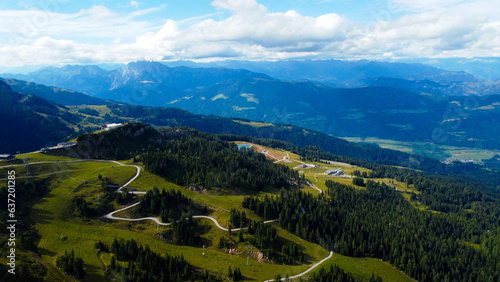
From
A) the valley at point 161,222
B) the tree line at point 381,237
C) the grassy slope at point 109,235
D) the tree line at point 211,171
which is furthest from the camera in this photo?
the tree line at point 211,171

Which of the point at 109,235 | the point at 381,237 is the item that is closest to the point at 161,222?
the point at 109,235

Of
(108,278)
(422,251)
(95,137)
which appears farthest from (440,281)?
(95,137)

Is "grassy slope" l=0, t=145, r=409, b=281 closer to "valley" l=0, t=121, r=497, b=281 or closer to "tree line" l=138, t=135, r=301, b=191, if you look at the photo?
"valley" l=0, t=121, r=497, b=281

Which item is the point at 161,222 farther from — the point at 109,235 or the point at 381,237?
the point at 381,237

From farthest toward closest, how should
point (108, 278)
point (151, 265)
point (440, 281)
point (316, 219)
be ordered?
1. point (316, 219)
2. point (440, 281)
3. point (151, 265)
4. point (108, 278)

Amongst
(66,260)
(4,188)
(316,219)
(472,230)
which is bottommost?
(472,230)

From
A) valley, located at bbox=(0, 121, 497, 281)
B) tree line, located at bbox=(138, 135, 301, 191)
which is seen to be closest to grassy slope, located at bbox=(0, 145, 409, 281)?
valley, located at bbox=(0, 121, 497, 281)

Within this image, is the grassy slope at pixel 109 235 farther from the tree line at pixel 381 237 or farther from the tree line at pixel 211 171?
the tree line at pixel 211 171

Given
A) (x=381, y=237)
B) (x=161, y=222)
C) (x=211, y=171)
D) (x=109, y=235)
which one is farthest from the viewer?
(x=211, y=171)

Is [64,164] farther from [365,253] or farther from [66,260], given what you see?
[365,253]

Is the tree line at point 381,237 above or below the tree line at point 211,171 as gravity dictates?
below

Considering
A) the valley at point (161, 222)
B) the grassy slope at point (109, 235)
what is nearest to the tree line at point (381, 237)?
the valley at point (161, 222)
